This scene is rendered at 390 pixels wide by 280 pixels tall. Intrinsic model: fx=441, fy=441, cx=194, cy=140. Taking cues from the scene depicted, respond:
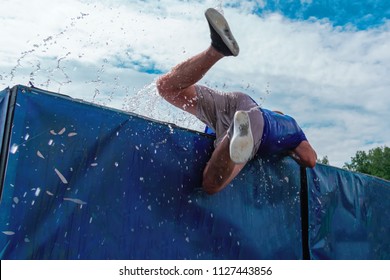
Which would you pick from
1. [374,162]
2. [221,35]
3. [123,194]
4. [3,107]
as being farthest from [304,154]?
[374,162]

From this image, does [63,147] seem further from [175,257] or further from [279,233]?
[279,233]

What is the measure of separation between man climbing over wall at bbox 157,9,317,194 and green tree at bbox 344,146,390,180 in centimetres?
3564

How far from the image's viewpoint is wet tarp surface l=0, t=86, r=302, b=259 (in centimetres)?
218

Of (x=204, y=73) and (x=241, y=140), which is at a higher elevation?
(x=204, y=73)

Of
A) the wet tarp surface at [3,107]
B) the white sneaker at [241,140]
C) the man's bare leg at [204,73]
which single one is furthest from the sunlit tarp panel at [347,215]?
the wet tarp surface at [3,107]

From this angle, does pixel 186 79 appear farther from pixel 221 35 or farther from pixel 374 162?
pixel 374 162

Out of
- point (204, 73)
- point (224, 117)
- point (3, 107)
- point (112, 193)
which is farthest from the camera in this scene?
point (224, 117)

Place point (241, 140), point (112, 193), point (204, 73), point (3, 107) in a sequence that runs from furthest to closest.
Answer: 1. point (204, 73)
2. point (241, 140)
3. point (112, 193)
4. point (3, 107)

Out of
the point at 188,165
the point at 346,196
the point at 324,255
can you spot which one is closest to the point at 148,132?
the point at 188,165

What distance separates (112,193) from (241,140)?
86 centimetres

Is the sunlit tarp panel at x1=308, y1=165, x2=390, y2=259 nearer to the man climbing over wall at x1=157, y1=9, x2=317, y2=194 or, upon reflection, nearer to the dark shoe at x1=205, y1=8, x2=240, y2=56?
the man climbing over wall at x1=157, y1=9, x2=317, y2=194

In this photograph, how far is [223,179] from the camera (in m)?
2.99

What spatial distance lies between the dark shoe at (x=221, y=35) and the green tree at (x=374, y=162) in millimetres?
36380

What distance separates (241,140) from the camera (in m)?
2.77
